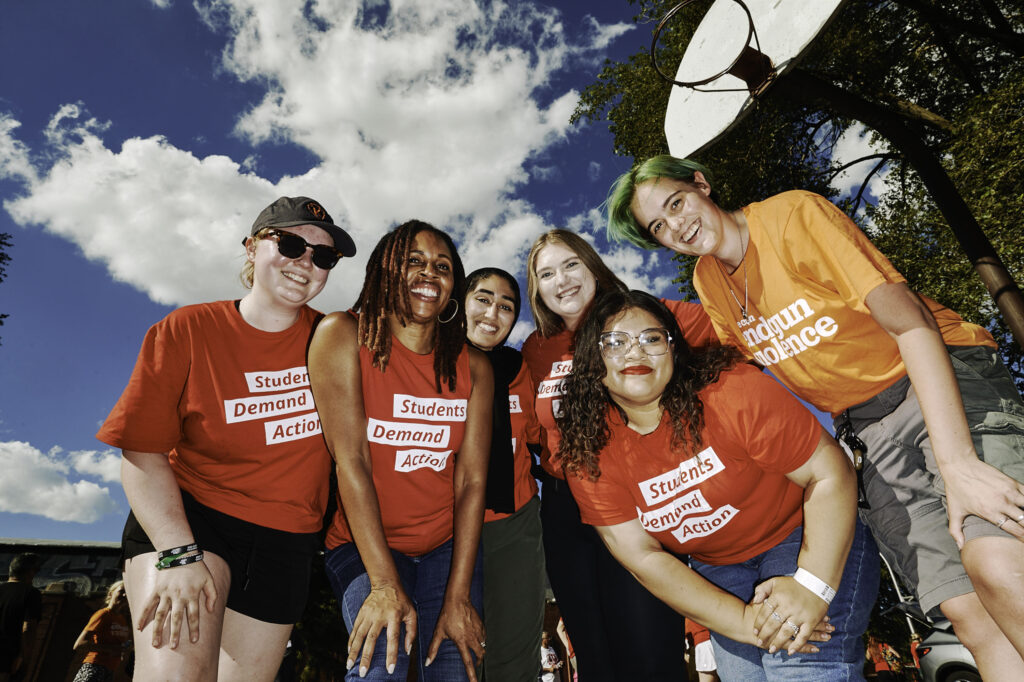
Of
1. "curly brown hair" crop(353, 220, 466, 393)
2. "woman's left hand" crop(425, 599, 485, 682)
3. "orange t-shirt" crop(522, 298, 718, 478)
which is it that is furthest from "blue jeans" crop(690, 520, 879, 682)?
"curly brown hair" crop(353, 220, 466, 393)

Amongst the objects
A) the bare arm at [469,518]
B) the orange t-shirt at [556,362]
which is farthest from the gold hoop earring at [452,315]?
the orange t-shirt at [556,362]

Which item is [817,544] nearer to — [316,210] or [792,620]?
[792,620]

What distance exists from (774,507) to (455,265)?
6.10ft

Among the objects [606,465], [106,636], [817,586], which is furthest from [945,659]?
[106,636]

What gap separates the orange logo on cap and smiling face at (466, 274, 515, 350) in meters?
1.10

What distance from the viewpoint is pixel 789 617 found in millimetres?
2146

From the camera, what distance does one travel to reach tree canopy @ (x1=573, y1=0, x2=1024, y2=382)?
7215mm

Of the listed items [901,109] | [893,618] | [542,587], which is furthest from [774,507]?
[893,618]

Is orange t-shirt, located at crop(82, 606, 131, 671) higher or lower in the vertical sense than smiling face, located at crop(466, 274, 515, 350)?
lower

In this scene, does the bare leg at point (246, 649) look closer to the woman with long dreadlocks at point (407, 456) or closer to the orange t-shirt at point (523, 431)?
the woman with long dreadlocks at point (407, 456)

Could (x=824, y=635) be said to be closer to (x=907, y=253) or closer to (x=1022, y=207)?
(x=1022, y=207)

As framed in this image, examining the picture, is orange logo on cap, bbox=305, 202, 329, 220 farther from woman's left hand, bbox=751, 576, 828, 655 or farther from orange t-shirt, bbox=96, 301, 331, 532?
woman's left hand, bbox=751, 576, 828, 655

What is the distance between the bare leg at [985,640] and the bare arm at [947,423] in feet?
1.20

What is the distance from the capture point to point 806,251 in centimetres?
242
